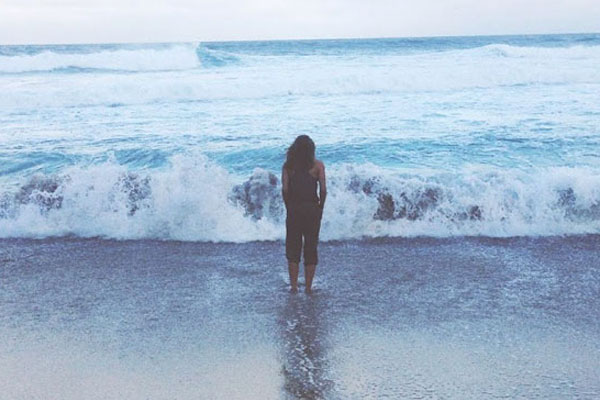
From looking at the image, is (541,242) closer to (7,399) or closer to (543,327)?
(543,327)

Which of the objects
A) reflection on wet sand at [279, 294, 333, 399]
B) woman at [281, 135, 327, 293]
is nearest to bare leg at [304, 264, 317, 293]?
woman at [281, 135, 327, 293]

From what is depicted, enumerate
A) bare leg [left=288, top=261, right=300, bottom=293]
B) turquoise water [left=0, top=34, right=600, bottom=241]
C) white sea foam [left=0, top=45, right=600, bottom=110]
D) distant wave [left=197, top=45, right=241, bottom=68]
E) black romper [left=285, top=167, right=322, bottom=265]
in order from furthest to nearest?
distant wave [left=197, top=45, right=241, bottom=68], white sea foam [left=0, top=45, right=600, bottom=110], turquoise water [left=0, top=34, right=600, bottom=241], bare leg [left=288, top=261, right=300, bottom=293], black romper [left=285, top=167, right=322, bottom=265]

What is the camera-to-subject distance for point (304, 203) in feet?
19.1

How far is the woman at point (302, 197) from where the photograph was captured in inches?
228

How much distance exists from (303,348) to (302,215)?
140cm

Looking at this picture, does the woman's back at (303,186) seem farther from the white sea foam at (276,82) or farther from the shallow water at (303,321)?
the white sea foam at (276,82)

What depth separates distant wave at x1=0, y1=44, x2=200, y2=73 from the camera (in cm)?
3912

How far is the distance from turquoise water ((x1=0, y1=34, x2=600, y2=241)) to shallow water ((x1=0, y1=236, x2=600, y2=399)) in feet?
1.85

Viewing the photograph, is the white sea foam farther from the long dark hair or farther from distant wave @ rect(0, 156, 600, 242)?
the long dark hair

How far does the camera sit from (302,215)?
586 centimetres

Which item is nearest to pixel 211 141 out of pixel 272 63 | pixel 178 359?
pixel 178 359

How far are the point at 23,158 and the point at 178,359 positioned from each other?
33.3ft

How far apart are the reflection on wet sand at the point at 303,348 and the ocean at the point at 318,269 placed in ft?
0.06

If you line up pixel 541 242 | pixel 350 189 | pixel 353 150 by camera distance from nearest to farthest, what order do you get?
pixel 541 242, pixel 350 189, pixel 353 150
